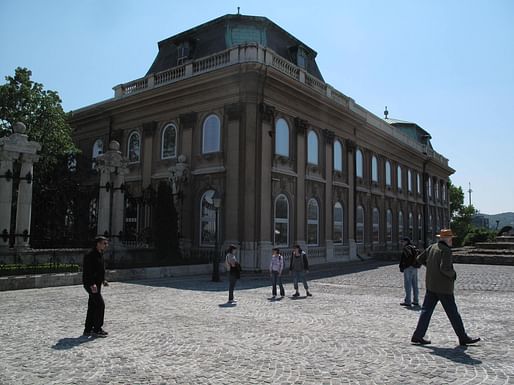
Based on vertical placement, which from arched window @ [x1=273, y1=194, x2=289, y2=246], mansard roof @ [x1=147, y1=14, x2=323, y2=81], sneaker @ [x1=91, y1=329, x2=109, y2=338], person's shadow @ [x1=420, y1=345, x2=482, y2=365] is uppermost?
mansard roof @ [x1=147, y1=14, x2=323, y2=81]

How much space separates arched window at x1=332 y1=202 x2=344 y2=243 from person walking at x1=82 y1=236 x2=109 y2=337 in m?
22.0

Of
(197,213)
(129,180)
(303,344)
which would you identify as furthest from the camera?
(129,180)

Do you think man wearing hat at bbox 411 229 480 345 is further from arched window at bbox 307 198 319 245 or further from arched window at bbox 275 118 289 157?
arched window at bbox 307 198 319 245

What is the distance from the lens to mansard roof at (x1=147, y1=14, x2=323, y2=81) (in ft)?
84.6

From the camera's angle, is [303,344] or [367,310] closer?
[303,344]

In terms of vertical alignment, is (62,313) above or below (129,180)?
below

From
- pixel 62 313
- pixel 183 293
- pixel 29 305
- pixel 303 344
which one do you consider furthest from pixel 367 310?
pixel 29 305

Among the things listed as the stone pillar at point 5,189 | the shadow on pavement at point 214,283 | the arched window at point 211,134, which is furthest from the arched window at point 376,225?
the stone pillar at point 5,189

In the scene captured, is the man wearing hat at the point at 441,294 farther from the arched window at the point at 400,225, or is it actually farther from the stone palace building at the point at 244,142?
the arched window at the point at 400,225

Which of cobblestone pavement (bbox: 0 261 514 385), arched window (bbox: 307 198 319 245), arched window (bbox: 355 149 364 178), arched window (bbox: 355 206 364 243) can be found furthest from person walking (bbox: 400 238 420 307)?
arched window (bbox: 355 149 364 178)

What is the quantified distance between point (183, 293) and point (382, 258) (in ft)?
69.2

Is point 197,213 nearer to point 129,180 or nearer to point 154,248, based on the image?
point 154,248

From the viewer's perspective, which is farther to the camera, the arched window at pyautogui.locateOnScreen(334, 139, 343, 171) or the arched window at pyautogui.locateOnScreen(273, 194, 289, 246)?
the arched window at pyautogui.locateOnScreen(334, 139, 343, 171)

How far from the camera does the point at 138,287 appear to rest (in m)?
14.9
